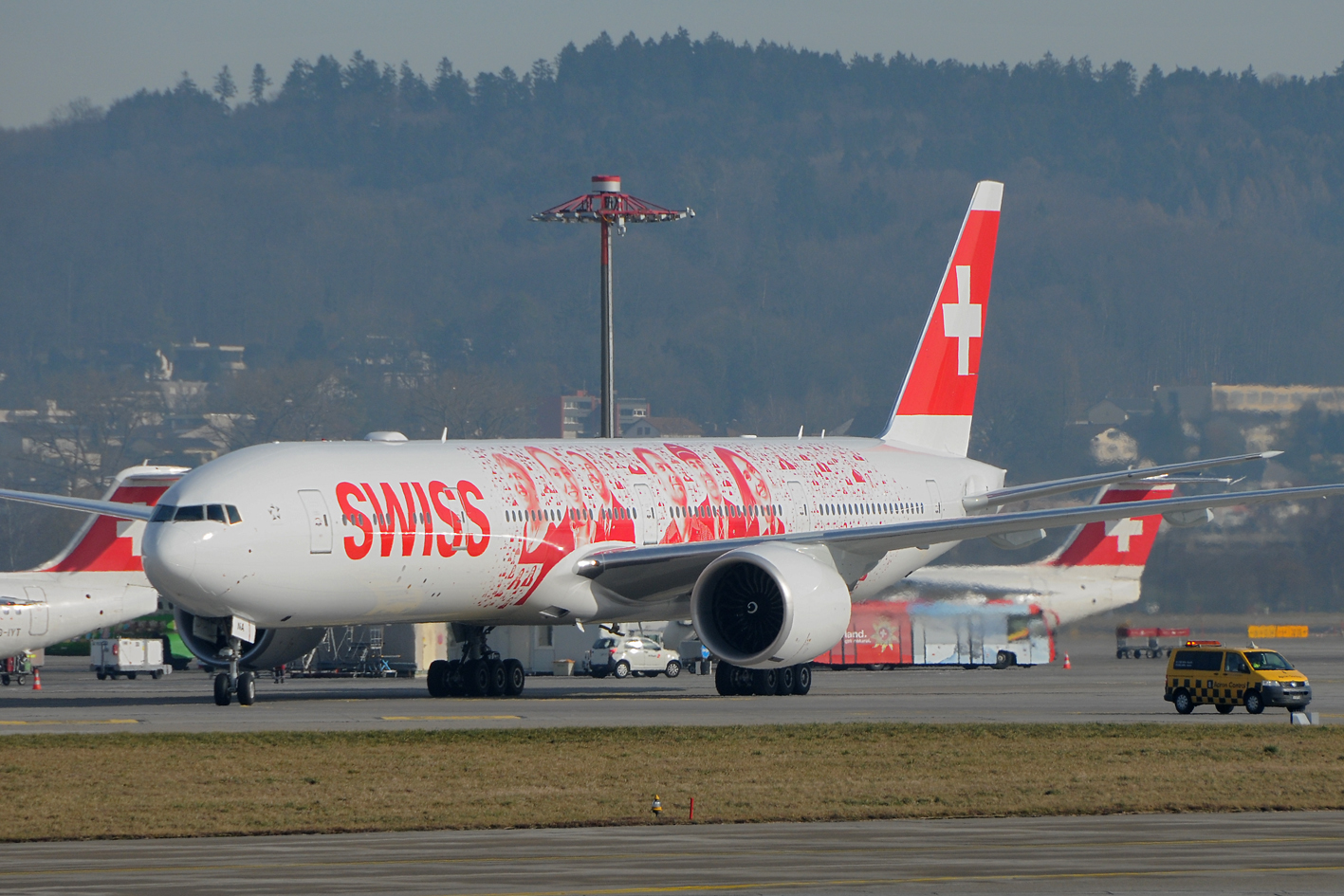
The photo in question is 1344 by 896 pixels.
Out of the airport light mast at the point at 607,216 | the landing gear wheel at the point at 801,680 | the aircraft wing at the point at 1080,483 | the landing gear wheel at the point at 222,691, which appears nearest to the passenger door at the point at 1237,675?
the aircraft wing at the point at 1080,483

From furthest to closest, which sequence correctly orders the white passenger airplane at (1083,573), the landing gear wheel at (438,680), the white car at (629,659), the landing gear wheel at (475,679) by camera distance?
1. the white passenger airplane at (1083,573)
2. the white car at (629,659)
3. the landing gear wheel at (438,680)
4. the landing gear wheel at (475,679)

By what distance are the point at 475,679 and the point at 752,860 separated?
75.3 ft

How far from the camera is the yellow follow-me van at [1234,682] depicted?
33062mm

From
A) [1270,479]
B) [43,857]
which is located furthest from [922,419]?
[1270,479]

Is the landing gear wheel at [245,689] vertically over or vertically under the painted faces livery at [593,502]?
under

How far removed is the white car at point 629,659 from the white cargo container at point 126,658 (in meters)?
13.1

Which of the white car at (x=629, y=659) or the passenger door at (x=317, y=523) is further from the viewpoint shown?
the white car at (x=629, y=659)

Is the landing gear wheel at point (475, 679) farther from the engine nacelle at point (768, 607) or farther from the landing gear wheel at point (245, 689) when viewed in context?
the landing gear wheel at point (245, 689)

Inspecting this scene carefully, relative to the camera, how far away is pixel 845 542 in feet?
122

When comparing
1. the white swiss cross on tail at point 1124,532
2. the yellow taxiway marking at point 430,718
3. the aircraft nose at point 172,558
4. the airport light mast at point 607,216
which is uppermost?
the airport light mast at point 607,216

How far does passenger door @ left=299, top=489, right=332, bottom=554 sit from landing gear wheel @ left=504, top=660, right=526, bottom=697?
6745mm

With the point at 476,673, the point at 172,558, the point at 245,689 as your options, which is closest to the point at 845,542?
the point at 476,673

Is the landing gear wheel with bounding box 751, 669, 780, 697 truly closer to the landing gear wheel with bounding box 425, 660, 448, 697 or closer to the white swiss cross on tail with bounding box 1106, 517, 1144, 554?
the landing gear wheel with bounding box 425, 660, 448, 697

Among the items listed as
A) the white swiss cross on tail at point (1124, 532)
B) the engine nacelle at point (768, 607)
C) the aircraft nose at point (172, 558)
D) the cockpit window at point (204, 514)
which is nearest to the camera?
the aircraft nose at point (172, 558)
